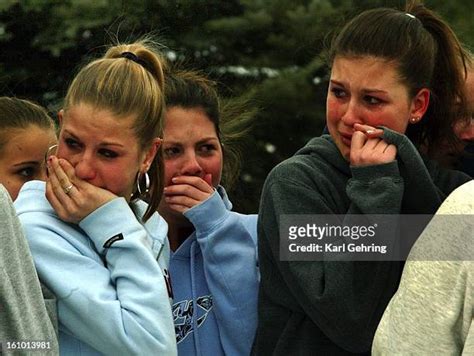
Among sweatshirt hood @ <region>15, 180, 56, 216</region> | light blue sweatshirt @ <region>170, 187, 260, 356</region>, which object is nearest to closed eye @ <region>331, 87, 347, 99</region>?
light blue sweatshirt @ <region>170, 187, 260, 356</region>

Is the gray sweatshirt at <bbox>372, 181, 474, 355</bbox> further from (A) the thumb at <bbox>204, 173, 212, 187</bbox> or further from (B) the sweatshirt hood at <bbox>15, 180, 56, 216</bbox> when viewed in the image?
(A) the thumb at <bbox>204, 173, 212, 187</bbox>

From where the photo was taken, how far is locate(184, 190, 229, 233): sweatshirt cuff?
3.67m

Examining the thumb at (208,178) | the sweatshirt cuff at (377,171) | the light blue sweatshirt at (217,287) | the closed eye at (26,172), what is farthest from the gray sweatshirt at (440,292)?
the closed eye at (26,172)

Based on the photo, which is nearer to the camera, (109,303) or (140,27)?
(109,303)

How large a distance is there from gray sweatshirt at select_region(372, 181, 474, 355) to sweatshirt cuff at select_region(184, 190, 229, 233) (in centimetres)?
96

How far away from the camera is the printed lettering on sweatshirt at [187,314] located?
362 cm

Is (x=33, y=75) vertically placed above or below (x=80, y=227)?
below

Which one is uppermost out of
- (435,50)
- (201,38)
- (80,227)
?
(435,50)

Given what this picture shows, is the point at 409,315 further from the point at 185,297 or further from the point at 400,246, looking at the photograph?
the point at 185,297

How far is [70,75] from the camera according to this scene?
5074mm

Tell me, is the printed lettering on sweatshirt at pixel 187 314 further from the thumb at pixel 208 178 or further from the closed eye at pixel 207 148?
the closed eye at pixel 207 148

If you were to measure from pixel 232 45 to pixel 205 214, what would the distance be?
2004mm

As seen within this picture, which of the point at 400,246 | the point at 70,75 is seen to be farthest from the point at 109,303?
the point at 70,75

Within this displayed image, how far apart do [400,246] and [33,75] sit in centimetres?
230
